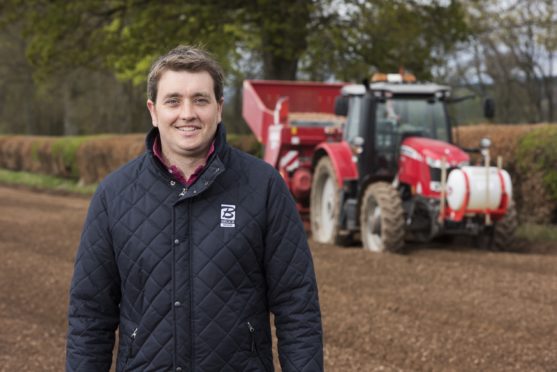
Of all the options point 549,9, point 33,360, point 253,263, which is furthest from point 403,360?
point 549,9

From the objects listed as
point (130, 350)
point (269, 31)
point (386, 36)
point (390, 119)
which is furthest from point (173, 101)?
point (386, 36)

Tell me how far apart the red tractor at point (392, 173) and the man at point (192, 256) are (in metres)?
7.31

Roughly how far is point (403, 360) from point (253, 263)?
3345 mm

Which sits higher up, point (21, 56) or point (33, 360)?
point (21, 56)

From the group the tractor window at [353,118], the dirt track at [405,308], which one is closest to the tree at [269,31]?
the tractor window at [353,118]

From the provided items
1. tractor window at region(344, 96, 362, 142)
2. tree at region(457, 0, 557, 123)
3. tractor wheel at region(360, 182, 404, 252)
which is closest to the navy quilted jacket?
tractor wheel at region(360, 182, 404, 252)

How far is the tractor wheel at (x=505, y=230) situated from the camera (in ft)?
35.1

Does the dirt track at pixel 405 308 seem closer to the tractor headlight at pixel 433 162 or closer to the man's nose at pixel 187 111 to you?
the tractor headlight at pixel 433 162

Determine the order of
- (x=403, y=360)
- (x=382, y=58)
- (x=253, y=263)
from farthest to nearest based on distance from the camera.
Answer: (x=382, y=58) → (x=403, y=360) → (x=253, y=263)

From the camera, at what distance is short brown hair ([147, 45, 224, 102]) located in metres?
2.68

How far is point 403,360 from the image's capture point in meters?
5.83

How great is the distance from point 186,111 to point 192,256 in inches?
17.5

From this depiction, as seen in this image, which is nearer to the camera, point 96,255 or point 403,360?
point 96,255

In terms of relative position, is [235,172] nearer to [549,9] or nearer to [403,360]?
[403,360]
